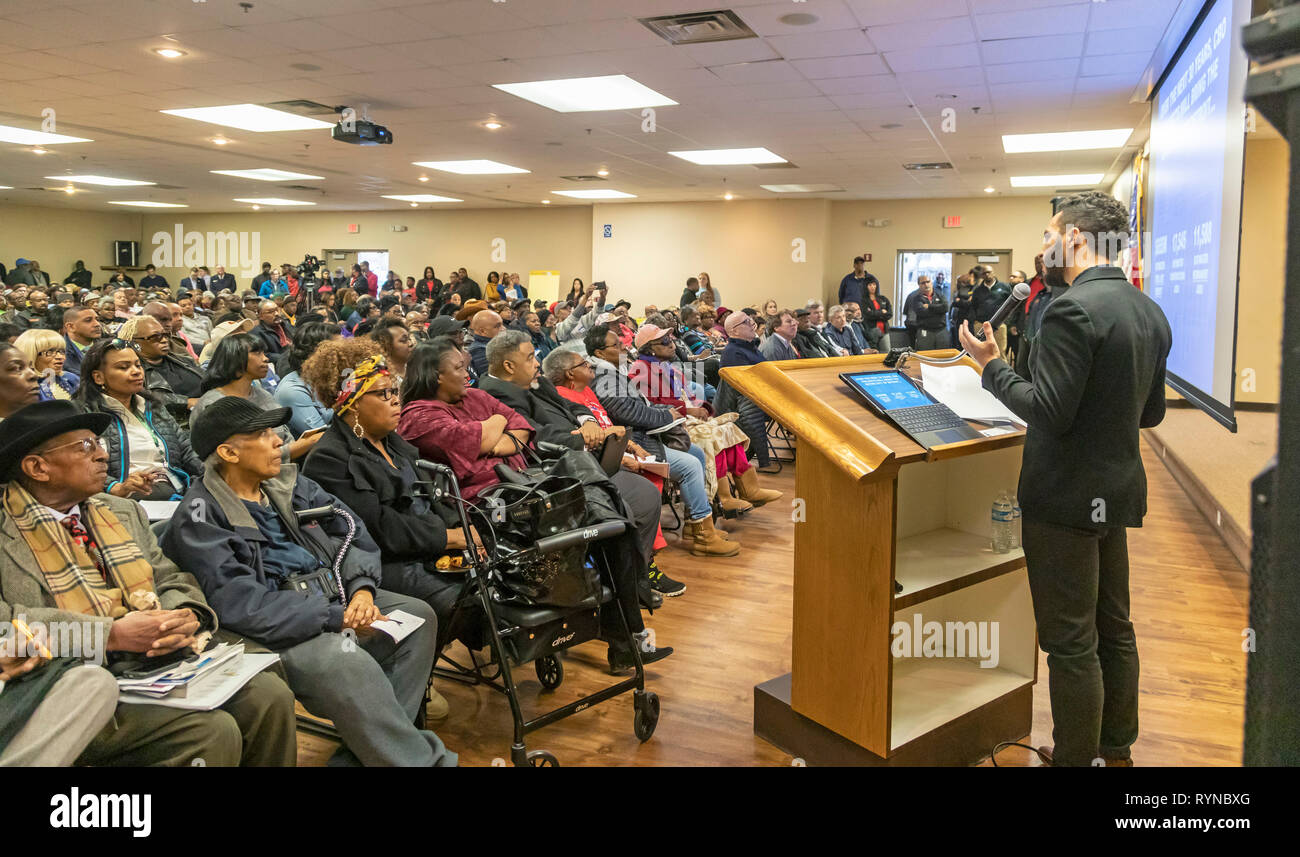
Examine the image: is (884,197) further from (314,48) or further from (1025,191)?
(314,48)

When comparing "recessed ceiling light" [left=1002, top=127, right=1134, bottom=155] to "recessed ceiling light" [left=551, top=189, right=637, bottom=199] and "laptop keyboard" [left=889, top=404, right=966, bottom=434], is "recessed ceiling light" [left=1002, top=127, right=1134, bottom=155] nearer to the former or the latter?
"recessed ceiling light" [left=551, top=189, right=637, bottom=199]

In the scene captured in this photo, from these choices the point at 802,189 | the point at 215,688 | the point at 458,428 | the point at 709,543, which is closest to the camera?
the point at 215,688

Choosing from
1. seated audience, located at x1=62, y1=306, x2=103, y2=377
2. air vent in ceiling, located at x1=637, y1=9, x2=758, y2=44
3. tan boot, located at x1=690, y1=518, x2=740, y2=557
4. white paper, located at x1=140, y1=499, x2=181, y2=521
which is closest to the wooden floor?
tan boot, located at x1=690, y1=518, x2=740, y2=557

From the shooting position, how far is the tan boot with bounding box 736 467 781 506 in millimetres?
5484

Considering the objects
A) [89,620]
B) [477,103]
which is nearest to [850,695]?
[89,620]

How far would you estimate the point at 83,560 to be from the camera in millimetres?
1929

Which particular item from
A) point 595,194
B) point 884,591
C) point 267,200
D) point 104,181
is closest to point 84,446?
point 884,591

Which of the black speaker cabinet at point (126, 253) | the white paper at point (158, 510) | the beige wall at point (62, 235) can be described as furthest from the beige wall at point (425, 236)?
the white paper at point (158, 510)

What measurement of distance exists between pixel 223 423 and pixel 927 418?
1.86 meters

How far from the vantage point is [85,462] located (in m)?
1.93

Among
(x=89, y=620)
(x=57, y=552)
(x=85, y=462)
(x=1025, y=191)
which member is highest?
(x=1025, y=191)

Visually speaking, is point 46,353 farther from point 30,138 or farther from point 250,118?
point 30,138

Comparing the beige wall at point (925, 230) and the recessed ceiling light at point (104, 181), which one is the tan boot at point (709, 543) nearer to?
the beige wall at point (925, 230)
